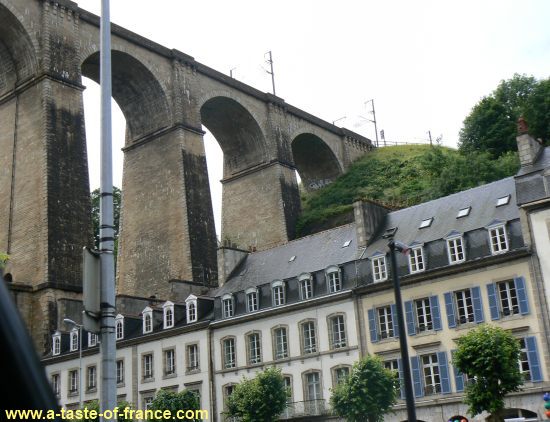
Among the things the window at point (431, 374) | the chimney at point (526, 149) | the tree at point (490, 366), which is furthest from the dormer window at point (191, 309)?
the chimney at point (526, 149)

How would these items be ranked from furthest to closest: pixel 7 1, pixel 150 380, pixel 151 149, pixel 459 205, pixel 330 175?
pixel 330 175 → pixel 151 149 → pixel 7 1 → pixel 150 380 → pixel 459 205

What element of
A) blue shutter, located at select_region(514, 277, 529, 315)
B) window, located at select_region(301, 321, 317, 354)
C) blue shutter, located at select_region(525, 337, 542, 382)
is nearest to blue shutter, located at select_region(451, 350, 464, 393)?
blue shutter, located at select_region(525, 337, 542, 382)

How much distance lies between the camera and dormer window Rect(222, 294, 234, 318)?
120 ft

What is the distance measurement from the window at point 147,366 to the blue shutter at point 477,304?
16706 mm

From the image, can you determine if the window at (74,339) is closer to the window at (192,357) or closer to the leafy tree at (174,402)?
the window at (192,357)

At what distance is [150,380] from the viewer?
37.6m

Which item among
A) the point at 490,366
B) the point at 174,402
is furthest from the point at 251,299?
the point at 490,366

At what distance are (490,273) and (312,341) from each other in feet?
27.6

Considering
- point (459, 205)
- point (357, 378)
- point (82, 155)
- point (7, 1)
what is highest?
point (7, 1)

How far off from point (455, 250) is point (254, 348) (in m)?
10.4

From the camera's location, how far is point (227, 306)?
3675 cm

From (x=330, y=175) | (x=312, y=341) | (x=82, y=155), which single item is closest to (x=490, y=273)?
(x=312, y=341)

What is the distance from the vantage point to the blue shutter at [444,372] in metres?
29.2

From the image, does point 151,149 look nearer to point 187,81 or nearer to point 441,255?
point 187,81
